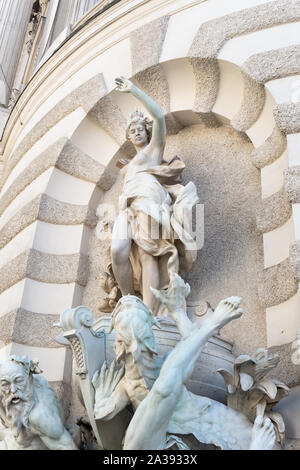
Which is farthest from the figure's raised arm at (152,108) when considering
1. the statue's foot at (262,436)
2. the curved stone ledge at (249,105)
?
the statue's foot at (262,436)

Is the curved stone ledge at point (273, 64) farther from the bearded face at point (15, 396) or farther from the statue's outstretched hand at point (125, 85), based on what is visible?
the bearded face at point (15, 396)

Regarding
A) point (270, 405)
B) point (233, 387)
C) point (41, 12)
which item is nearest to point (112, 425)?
point (233, 387)

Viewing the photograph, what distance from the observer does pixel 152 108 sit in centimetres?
451

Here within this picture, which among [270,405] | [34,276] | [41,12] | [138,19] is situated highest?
[41,12]

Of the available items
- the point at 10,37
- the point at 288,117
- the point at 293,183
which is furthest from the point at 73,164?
the point at 10,37

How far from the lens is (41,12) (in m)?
11.4

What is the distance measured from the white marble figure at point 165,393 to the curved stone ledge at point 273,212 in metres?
1.48

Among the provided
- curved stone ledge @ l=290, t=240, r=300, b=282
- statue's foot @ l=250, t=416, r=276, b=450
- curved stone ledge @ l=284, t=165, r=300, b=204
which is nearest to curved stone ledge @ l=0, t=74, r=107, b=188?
curved stone ledge @ l=284, t=165, r=300, b=204

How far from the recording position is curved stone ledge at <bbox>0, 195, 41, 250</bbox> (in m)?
5.61

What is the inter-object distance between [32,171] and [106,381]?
337cm

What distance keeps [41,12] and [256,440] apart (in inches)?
421

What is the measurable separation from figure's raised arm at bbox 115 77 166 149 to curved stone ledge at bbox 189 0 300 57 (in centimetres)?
105

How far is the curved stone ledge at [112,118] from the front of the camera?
5.92 meters
